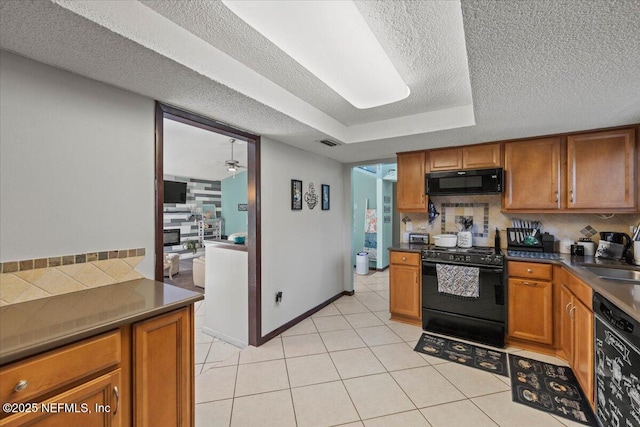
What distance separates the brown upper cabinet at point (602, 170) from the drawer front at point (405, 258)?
5.14 ft

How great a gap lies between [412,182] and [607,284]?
210 cm

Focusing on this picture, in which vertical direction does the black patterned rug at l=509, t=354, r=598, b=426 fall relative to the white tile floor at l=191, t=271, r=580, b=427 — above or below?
above

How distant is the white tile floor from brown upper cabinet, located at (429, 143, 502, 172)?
1.95m

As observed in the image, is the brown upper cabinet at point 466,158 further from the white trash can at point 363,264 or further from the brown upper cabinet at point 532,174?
the white trash can at point 363,264

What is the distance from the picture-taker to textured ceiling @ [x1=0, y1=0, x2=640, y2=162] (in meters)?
1.12

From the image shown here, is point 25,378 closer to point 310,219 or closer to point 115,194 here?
point 115,194

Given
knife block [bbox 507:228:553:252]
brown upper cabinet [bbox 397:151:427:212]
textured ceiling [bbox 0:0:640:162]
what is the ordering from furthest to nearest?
brown upper cabinet [bbox 397:151:427:212] → knife block [bbox 507:228:553:252] → textured ceiling [bbox 0:0:640:162]

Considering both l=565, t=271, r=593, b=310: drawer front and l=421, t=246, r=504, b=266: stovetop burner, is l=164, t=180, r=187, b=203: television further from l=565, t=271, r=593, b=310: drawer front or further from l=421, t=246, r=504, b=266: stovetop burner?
l=565, t=271, r=593, b=310: drawer front

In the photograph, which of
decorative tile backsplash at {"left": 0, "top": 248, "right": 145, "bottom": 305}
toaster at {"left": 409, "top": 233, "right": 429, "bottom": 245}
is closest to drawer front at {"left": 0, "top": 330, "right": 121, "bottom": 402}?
decorative tile backsplash at {"left": 0, "top": 248, "right": 145, "bottom": 305}

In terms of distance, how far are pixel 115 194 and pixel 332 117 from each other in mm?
1991

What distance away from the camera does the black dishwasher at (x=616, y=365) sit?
4.17 ft

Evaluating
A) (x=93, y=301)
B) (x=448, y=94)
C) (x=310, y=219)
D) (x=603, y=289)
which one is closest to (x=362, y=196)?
(x=310, y=219)

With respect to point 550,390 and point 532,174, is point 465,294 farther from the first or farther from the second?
point 532,174

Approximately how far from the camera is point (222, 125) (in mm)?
2391
